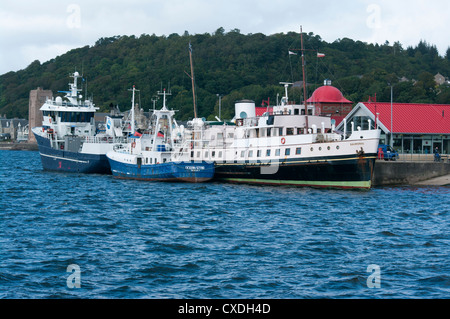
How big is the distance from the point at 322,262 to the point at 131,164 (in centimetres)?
4003

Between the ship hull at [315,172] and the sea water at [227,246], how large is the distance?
8.35 ft

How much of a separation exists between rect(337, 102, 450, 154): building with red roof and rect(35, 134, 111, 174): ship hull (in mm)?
30300

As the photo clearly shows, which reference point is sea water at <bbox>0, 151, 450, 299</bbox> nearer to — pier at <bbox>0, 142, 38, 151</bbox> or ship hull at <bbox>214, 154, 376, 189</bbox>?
ship hull at <bbox>214, 154, 376, 189</bbox>

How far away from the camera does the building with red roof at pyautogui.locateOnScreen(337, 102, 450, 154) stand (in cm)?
6488

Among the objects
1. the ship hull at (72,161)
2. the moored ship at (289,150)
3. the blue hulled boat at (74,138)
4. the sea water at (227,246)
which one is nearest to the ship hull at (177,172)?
the moored ship at (289,150)

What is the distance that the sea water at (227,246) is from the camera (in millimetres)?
20031

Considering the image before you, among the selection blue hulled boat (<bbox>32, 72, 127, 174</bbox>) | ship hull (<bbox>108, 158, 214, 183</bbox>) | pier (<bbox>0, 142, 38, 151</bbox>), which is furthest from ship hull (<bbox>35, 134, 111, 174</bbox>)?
pier (<bbox>0, 142, 38, 151</bbox>)

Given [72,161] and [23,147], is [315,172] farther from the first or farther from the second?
[23,147]

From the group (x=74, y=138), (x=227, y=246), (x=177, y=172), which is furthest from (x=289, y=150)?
(x=74, y=138)

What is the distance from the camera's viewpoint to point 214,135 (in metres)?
61.2

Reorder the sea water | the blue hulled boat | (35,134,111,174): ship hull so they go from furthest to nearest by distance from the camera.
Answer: the blue hulled boat, (35,134,111,174): ship hull, the sea water

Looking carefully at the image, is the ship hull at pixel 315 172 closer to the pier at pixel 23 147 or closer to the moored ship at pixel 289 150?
the moored ship at pixel 289 150
